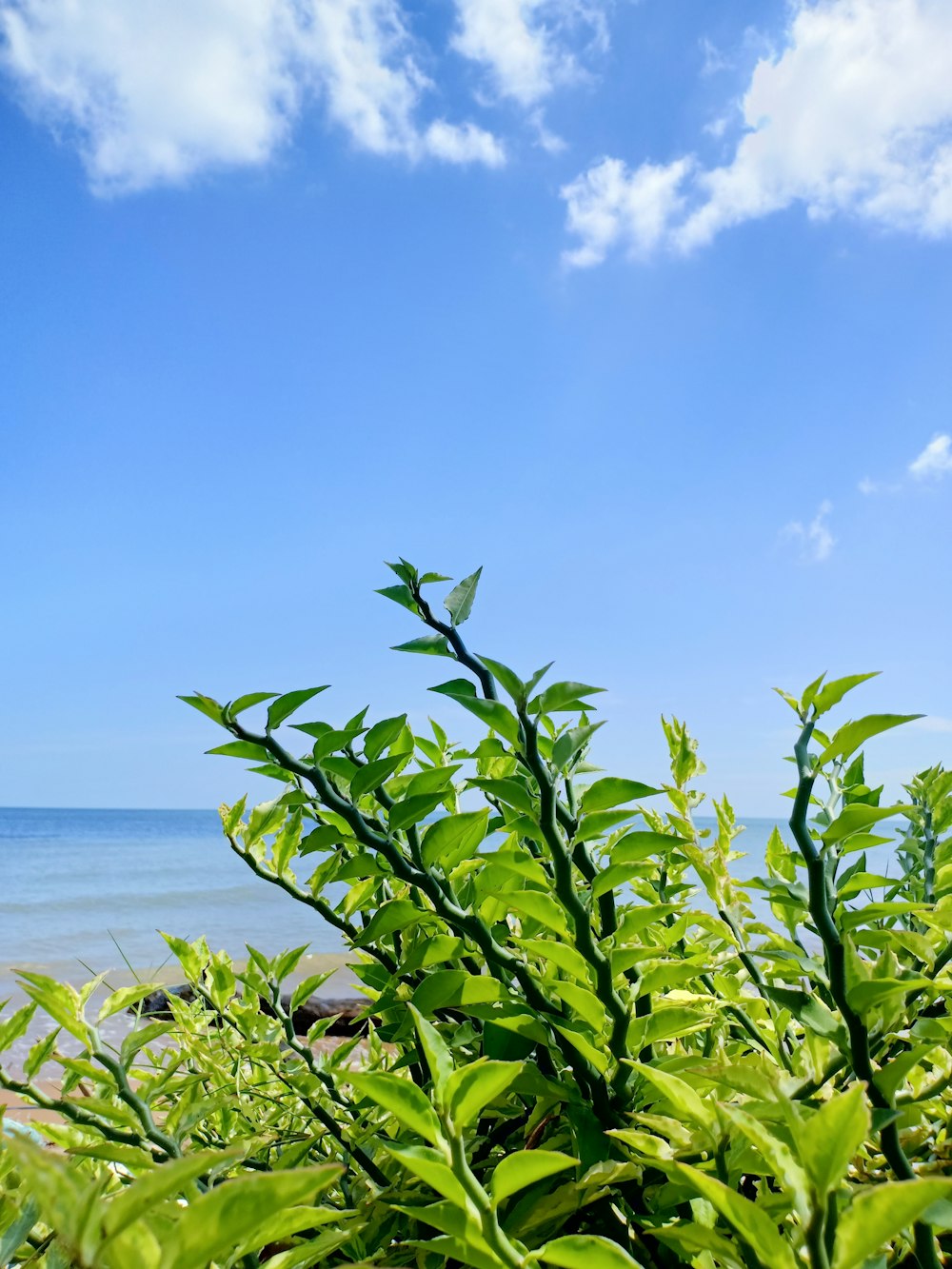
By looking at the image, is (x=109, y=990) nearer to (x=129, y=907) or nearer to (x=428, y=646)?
(x=428, y=646)

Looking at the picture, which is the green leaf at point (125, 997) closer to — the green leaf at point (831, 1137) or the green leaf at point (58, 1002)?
the green leaf at point (58, 1002)

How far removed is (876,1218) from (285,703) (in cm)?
45

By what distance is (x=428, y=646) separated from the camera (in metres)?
0.62

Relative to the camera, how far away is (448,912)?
2.00 feet

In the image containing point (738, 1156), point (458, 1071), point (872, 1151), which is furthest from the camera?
point (872, 1151)

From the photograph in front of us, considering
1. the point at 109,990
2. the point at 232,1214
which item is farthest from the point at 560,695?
the point at 109,990

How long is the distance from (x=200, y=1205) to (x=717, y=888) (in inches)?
23.2

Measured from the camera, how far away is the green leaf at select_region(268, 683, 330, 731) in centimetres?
64

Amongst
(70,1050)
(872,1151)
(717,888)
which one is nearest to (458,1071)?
(717,888)

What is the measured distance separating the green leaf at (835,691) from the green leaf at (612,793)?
0.39 ft

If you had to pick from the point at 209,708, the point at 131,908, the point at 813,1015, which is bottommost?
the point at 131,908

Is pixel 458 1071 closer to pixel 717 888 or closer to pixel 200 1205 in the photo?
pixel 200 1205

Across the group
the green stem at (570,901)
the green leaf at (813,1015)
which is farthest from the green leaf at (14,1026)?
the green leaf at (813,1015)

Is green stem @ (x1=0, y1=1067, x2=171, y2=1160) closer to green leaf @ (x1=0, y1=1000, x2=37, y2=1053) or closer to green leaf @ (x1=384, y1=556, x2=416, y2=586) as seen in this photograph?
green leaf @ (x1=0, y1=1000, x2=37, y2=1053)
